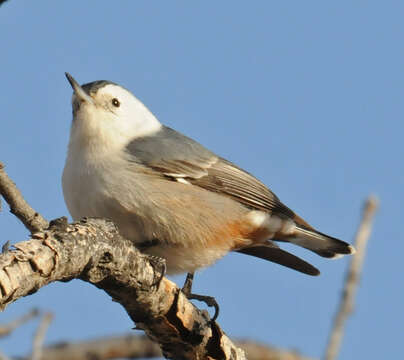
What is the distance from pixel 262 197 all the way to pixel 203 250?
81 centimetres

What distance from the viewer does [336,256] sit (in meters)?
5.49

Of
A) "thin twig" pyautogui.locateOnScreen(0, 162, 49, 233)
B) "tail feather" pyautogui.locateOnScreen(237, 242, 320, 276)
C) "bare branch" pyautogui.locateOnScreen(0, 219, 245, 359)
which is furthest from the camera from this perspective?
"tail feather" pyautogui.locateOnScreen(237, 242, 320, 276)

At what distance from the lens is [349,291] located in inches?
117

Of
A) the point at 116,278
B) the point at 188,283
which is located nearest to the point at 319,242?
the point at 188,283

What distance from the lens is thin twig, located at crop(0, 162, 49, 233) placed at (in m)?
3.62

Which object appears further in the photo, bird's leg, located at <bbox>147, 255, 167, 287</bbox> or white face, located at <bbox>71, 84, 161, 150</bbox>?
white face, located at <bbox>71, 84, 161, 150</bbox>

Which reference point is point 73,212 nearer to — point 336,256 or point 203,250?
point 203,250

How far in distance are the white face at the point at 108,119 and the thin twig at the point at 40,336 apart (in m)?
1.30

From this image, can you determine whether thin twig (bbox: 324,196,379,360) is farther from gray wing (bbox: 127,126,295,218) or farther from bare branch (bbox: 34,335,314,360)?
bare branch (bbox: 34,335,314,360)

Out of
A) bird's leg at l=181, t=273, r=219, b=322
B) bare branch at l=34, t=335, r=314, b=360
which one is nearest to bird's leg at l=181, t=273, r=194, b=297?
bird's leg at l=181, t=273, r=219, b=322

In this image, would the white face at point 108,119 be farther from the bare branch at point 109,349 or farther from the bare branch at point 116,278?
the bare branch at point 109,349

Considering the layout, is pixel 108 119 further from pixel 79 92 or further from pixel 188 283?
pixel 188 283

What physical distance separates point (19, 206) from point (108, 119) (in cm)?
137

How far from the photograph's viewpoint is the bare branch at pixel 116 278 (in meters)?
2.61
